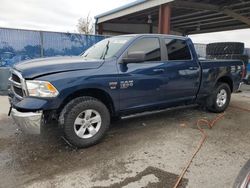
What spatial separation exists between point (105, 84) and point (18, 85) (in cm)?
137

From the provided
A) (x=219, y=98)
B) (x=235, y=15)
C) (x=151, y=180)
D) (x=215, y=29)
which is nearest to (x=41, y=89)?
(x=151, y=180)

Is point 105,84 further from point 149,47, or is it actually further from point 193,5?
point 193,5

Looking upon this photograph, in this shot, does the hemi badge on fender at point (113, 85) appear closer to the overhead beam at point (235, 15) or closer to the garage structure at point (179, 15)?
the garage structure at point (179, 15)

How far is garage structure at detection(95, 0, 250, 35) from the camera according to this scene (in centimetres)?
1210

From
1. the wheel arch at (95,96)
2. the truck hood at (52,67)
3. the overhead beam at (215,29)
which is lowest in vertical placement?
the wheel arch at (95,96)

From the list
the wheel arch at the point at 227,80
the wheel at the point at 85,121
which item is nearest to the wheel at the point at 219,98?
the wheel arch at the point at 227,80

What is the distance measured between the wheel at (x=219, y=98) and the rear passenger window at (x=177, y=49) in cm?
132

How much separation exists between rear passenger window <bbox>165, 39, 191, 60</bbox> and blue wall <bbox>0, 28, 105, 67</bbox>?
6742 mm

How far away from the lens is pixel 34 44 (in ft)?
33.9

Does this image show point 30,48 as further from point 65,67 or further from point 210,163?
point 210,163

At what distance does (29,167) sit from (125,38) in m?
2.85

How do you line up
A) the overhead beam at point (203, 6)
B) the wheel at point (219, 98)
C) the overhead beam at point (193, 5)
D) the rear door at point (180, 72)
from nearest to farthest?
the rear door at point (180, 72)
the wheel at point (219, 98)
the overhead beam at point (193, 5)
the overhead beam at point (203, 6)

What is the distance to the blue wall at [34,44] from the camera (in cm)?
983

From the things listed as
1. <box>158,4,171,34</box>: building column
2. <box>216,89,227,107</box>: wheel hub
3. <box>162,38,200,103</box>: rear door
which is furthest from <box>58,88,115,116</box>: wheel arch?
<box>158,4,171,34</box>: building column
